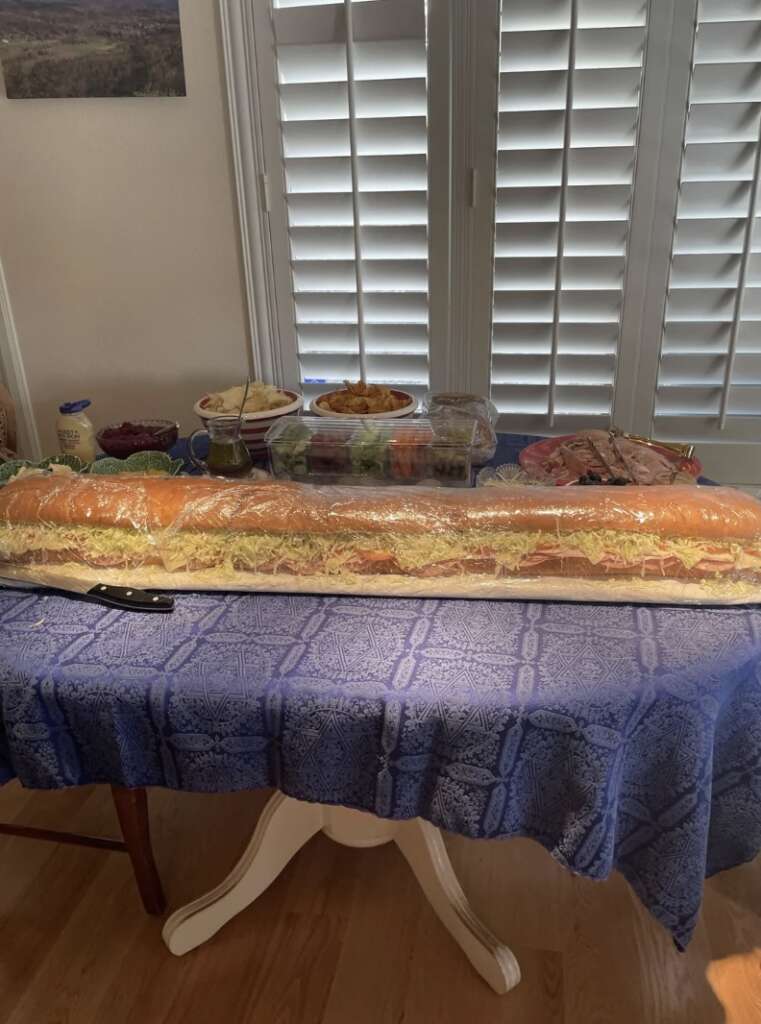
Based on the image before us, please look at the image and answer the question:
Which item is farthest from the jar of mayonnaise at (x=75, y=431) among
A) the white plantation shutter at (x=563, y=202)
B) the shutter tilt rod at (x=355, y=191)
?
the white plantation shutter at (x=563, y=202)

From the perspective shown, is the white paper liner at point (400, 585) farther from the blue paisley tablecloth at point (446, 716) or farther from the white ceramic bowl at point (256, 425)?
the white ceramic bowl at point (256, 425)

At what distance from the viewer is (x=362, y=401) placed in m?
1.54

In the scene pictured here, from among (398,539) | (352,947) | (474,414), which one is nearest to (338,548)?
(398,539)

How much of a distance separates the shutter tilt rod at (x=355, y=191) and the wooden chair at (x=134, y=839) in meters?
1.17

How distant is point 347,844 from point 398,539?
23.3 inches

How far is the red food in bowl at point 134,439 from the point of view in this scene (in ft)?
Result: 4.99

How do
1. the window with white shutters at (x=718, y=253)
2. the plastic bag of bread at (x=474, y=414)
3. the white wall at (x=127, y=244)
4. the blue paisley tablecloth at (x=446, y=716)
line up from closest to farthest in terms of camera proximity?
the blue paisley tablecloth at (x=446, y=716) < the plastic bag of bread at (x=474, y=414) < the window with white shutters at (x=718, y=253) < the white wall at (x=127, y=244)

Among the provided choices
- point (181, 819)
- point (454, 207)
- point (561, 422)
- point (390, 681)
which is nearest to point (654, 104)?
point (454, 207)

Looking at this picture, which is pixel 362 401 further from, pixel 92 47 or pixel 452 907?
pixel 92 47

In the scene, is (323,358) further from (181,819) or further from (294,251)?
(181,819)

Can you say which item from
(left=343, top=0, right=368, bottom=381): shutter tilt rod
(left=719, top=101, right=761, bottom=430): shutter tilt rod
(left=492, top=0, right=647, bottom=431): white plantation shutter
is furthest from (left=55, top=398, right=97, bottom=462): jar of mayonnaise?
(left=719, top=101, right=761, bottom=430): shutter tilt rod

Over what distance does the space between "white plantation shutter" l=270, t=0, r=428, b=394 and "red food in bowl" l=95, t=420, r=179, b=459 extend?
60 cm

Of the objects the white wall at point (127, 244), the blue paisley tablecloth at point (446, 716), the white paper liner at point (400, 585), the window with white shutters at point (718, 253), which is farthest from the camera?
the white wall at point (127, 244)

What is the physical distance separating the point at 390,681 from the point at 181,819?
943 millimetres
